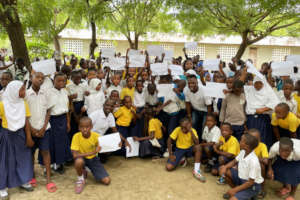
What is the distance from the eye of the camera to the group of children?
3.08 meters

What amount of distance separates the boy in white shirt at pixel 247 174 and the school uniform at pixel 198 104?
1.23 m

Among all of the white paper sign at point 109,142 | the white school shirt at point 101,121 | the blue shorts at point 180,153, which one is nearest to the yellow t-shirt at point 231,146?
the blue shorts at point 180,153

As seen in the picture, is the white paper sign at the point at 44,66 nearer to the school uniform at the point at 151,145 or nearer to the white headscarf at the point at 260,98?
the school uniform at the point at 151,145

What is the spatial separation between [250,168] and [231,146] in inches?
25.5

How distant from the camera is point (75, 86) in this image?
13.9 feet

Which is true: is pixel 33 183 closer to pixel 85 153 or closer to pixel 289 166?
pixel 85 153

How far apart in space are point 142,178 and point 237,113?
1.66 metres

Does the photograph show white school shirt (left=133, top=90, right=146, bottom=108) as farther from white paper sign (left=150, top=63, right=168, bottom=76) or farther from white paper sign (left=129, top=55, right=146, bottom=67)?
white paper sign (left=129, top=55, right=146, bottom=67)

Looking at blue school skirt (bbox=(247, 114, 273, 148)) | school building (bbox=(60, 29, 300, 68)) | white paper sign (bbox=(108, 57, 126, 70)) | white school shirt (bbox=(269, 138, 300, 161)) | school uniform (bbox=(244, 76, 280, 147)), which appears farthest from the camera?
school building (bbox=(60, 29, 300, 68))

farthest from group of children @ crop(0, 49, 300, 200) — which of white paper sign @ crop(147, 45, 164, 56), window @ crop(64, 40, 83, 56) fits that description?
window @ crop(64, 40, 83, 56)

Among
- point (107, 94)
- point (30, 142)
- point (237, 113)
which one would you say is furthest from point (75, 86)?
point (237, 113)

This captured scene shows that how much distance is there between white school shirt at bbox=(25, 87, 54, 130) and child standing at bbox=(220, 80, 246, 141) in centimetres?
256

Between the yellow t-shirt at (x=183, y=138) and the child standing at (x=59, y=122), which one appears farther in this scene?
the yellow t-shirt at (x=183, y=138)

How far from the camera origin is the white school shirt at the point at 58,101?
3.45 m
